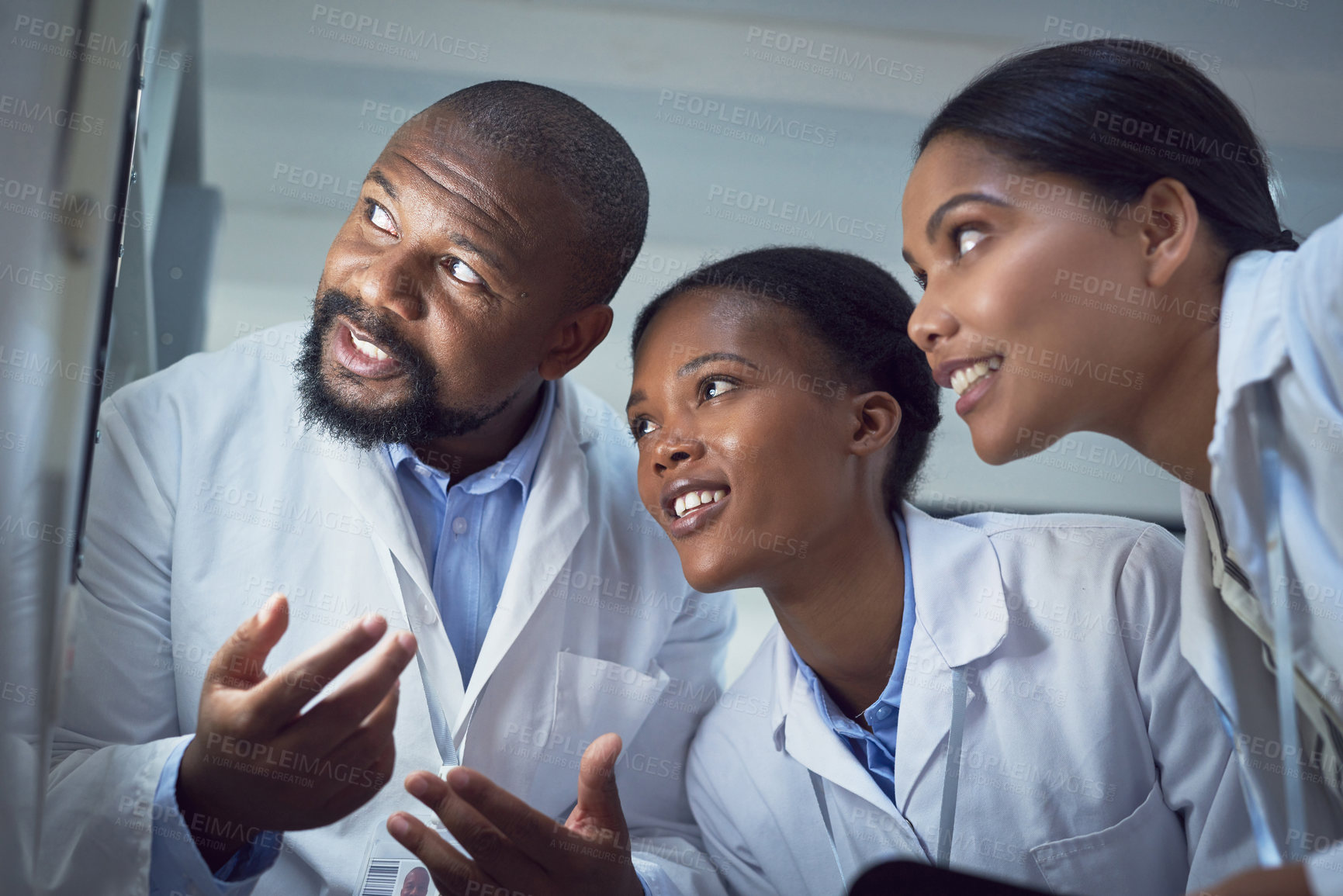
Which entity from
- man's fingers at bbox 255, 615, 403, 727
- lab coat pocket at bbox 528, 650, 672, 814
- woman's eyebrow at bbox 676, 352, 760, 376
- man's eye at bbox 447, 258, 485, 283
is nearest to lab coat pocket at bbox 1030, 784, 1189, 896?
lab coat pocket at bbox 528, 650, 672, 814

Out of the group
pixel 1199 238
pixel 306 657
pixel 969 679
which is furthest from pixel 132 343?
pixel 1199 238

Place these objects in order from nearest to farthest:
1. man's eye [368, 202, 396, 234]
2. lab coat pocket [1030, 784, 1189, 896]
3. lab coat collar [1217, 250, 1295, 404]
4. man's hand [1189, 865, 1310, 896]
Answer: man's hand [1189, 865, 1310, 896] < lab coat collar [1217, 250, 1295, 404] < lab coat pocket [1030, 784, 1189, 896] < man's eye [368, 202, 396, 234]

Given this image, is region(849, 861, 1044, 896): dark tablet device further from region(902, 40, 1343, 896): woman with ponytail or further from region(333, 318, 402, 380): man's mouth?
region(333, 318, 402, 380): man's mouth

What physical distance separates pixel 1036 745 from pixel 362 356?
76cm

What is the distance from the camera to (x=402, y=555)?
1007 mm

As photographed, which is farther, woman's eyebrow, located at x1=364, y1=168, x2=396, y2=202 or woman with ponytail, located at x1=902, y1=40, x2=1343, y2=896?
woman's eyebrow, located at x1=364, y1=168, x2=396, y2=202

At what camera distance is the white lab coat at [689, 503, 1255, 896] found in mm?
906

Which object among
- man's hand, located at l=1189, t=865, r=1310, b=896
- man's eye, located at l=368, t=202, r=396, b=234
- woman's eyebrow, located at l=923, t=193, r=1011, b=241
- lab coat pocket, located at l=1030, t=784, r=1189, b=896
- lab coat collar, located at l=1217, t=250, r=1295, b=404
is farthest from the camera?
man's eye, located at l=368, t=202, r=396, b=234

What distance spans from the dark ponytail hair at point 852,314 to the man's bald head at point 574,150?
8 centimetres

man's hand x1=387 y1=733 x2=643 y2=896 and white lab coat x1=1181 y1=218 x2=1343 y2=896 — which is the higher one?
white lab coat x1=1181 y1=218 x2=1343 y2=896

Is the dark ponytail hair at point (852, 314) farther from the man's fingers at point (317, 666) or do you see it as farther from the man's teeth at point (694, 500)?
the man's fingers at point (317, 666)

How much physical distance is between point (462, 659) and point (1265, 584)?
73cm

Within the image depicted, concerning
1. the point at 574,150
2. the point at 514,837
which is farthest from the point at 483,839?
the point at 574,150

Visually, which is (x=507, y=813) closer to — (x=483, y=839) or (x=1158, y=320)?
(x=483, y=839)
